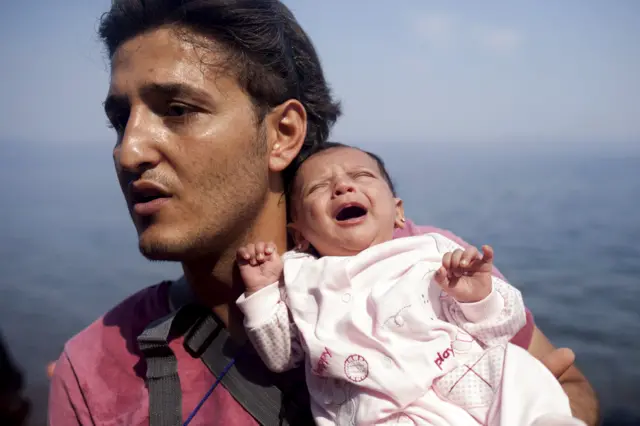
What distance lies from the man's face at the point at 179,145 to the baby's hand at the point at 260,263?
21cm

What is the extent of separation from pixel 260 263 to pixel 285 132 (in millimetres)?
662

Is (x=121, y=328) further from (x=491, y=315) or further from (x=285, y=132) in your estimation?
(x=491, y=315)

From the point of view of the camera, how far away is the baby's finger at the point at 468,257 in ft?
6.63

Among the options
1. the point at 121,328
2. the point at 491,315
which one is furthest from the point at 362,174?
the point at 121,328

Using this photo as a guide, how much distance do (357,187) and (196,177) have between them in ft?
2.05

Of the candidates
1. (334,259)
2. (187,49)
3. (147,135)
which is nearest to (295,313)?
(334,259)

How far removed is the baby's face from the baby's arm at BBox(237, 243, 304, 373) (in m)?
0.21

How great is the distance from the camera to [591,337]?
11398 mm

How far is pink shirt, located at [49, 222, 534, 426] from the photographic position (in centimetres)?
236

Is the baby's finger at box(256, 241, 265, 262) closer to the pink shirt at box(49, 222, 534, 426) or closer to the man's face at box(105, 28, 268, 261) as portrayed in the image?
the man's face at box(105, 28, 268, 261)

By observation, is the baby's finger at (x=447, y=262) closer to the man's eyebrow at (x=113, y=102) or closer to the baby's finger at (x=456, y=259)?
the baby's finger at (x=456, y=259)

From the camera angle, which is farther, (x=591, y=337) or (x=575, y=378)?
(x=591, y=337)

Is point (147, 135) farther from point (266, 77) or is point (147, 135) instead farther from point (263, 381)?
point (263, 381)

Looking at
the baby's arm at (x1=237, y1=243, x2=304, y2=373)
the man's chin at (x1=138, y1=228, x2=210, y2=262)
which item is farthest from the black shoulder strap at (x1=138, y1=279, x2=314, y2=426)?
the man's chin at (x1=138, y1=228, x2=210, y2=262)
